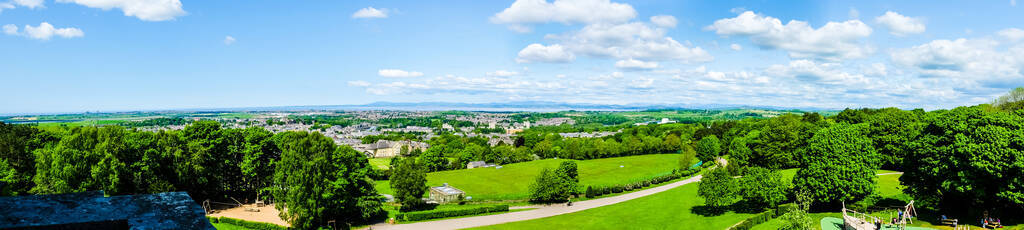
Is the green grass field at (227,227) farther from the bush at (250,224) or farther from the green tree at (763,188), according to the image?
the green tree at (763,188)

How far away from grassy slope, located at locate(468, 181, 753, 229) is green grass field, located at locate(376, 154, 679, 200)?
546 inches

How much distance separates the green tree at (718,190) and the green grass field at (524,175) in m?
23.3

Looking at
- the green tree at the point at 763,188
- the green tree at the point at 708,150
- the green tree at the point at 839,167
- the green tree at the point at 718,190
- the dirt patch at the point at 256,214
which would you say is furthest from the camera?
the green tree at the point at 708,150

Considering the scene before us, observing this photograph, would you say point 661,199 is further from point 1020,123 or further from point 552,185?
point 1020,123

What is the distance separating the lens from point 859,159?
33125 mm

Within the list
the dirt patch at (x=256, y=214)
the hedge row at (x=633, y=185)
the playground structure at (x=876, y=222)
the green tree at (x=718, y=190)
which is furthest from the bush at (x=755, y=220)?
the dirt patch at (x=256, y=214)

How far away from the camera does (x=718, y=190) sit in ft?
130

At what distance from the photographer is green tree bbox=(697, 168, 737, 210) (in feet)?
129

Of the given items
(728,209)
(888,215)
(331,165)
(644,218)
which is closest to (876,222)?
(888,215)

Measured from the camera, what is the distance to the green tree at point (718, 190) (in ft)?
129

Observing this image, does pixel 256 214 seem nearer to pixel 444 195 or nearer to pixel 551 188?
pixel 444 195

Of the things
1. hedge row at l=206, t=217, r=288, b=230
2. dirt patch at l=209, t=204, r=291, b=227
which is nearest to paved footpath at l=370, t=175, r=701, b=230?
hedge row at l=206, t=217, r=288, b=230

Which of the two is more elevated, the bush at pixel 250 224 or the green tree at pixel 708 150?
the green tree at pixel 708 150

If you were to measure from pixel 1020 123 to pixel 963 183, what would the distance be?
497cm
